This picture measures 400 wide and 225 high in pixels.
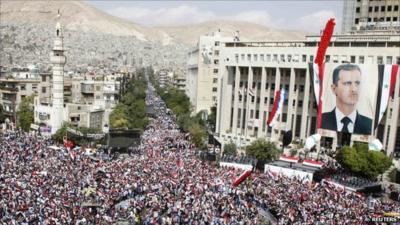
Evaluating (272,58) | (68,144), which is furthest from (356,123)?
(68,144)

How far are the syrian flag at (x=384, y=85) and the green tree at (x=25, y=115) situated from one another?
132 feet

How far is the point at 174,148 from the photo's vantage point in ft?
164

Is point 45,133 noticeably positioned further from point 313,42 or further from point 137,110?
point 313,42

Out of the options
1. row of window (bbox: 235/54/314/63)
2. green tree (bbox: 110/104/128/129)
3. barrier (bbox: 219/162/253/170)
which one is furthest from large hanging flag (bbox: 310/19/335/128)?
green tree (bbox: 110/104/128/129)

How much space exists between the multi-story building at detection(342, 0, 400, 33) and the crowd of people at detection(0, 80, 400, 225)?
121 ft

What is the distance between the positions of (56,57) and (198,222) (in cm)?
3599

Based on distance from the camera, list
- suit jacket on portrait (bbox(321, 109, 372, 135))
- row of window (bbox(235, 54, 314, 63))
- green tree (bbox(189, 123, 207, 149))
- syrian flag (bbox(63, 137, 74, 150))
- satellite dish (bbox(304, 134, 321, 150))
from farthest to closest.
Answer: green tree (bbox(189, 123, 207, 149)) → row of window (bbox(235, 54, 314, 63)) → suit jacket on portrait (bbox(321, 109, 372, 135)) → satellite dish (bbox(304, 134, 321, 150)) → syrian flag (bbox(63, 137, 74, 150))

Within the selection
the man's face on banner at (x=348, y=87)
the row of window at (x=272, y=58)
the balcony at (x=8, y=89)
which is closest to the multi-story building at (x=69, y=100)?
the balcony at (x=8, y=89)

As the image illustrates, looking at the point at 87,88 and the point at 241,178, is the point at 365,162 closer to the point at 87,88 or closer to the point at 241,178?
the point at 241,178

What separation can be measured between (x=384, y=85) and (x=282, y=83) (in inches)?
499

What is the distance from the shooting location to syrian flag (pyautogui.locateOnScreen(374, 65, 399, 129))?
44.8 meters

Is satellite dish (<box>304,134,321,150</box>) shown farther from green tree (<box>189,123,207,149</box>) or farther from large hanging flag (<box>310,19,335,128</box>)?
green tree (<box>189,123,207,149</box>)

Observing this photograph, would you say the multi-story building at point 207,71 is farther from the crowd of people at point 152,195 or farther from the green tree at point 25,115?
the crowd of people at point 152,195

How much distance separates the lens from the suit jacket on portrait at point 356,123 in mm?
46625
